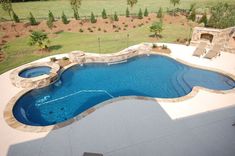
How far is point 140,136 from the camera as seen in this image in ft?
40.2

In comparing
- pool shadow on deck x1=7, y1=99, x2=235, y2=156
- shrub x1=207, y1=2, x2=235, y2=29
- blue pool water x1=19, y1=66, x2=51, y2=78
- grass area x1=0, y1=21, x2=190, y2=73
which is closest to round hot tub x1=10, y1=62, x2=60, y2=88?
blue pool water x1=19, y1=66, x2=51, y2=78

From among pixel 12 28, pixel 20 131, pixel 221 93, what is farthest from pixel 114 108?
pixel 12 28

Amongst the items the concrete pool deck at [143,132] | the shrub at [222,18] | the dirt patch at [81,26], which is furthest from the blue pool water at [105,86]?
the dirt patch at [81,26]

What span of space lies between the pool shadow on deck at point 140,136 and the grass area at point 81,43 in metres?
13.3

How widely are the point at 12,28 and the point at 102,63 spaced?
21202mm

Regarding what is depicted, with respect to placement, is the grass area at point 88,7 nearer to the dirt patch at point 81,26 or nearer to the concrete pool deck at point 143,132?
the dirt patch at point 81,26

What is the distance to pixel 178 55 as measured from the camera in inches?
965

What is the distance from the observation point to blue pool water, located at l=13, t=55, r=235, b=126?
16056mm

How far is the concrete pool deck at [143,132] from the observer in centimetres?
1141

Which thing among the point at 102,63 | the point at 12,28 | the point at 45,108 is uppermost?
the point at 12,28

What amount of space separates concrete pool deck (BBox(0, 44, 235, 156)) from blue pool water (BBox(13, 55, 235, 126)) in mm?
2249

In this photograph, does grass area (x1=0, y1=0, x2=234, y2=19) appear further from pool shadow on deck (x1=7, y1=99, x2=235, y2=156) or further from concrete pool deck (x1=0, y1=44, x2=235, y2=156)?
pool shadow on deck (x1=7, y1=99, x2=235, y2=156)

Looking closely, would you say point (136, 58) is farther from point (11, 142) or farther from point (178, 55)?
point (11, 142)

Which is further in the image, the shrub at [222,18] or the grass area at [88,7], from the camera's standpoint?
the grass area at [88,7]
